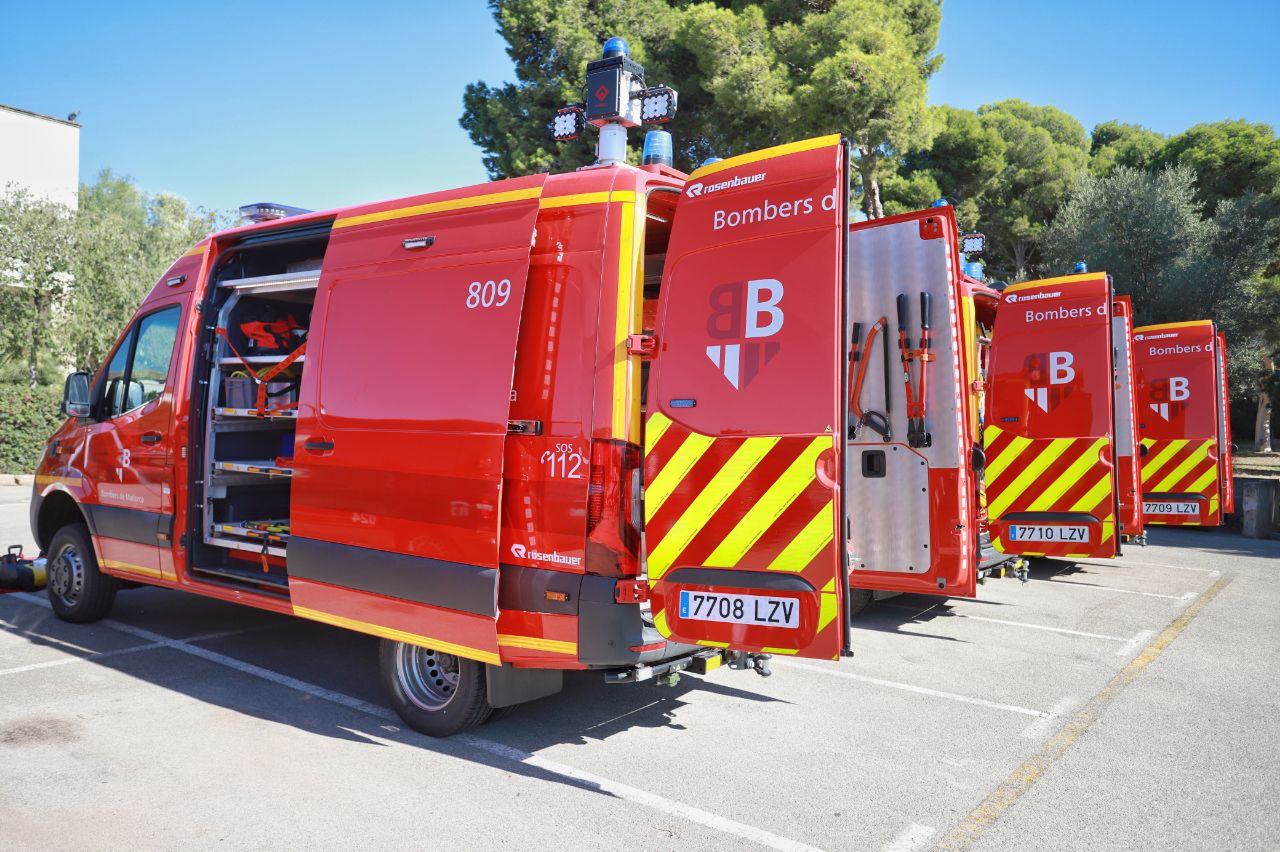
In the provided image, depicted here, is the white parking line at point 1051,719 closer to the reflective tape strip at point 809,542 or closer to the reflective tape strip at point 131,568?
the reflective tape strip at point 809,542

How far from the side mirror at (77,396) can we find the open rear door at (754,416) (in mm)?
4861

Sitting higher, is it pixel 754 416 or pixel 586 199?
pixel 586 199

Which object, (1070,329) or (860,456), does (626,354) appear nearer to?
(860,456)

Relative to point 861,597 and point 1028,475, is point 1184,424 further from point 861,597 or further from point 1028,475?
point 861,597

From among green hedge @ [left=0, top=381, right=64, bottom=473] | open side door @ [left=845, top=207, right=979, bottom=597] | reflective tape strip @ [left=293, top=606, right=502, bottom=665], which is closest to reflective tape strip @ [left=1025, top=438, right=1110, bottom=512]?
open side door @ [left=845, top=207, right=979, bottom=597]

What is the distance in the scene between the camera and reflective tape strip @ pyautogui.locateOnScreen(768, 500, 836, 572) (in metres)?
3.72

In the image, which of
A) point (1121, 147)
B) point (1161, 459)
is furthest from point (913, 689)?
point (1121, 147)

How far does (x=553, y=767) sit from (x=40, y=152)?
38055 mm

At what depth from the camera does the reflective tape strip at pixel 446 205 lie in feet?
14.3

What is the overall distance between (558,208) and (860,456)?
135 inches

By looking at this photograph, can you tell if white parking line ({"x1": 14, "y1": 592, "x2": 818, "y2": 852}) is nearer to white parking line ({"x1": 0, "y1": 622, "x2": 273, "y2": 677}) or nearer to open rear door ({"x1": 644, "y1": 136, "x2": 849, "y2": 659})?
white parking line ({"x1": 0, "y1": 622, "x2": 273, "y2": 677})

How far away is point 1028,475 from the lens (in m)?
9.02

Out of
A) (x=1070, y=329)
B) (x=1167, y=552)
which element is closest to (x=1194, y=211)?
(x=1167, y=552)

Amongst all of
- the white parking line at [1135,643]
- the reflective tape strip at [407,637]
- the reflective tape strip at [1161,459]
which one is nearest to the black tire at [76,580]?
A: the reflective tape strip at [407,637]
